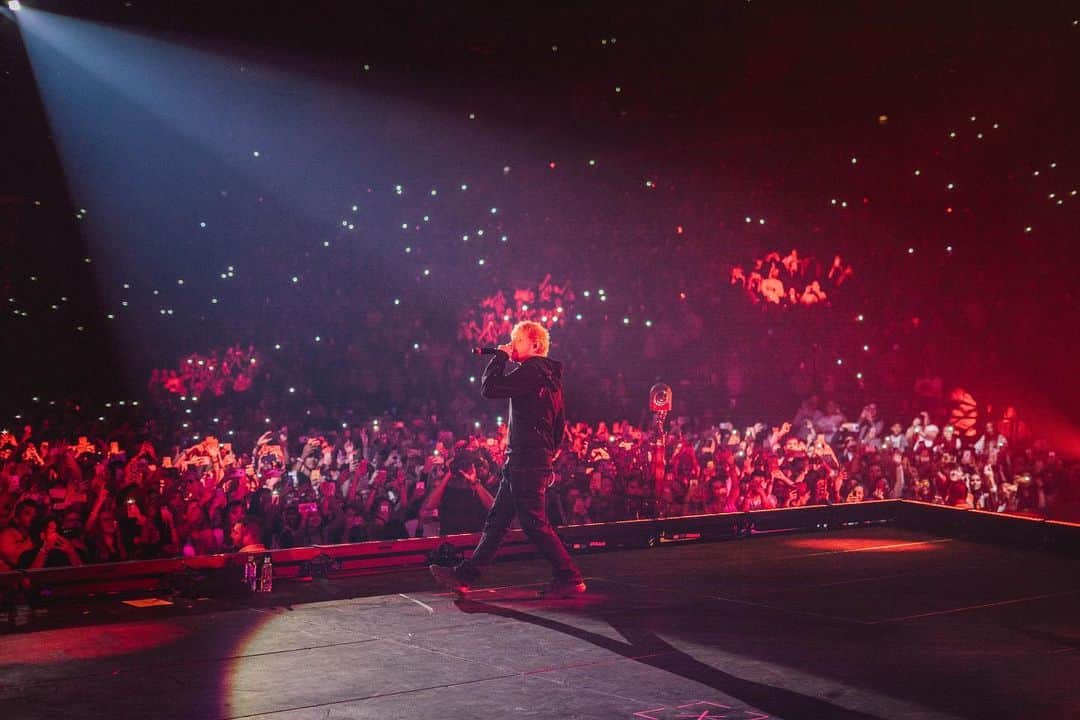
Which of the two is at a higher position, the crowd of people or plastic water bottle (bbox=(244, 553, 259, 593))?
the crowd of people

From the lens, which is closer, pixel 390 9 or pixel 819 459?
pixel 819 459

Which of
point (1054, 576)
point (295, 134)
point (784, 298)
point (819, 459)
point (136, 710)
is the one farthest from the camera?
point (784, 298)

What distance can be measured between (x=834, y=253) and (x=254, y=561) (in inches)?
607

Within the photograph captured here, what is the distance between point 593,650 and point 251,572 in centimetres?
296

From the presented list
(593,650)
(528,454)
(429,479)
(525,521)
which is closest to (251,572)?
(525,521)

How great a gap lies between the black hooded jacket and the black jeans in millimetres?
102

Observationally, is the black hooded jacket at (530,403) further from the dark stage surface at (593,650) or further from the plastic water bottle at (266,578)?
the plastic water bottle at (266,578)

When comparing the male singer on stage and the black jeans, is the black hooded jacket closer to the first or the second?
the male singer on stage

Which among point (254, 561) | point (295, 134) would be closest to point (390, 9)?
point (295, 134)

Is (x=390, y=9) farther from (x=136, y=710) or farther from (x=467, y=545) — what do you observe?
(x=136, y=710)

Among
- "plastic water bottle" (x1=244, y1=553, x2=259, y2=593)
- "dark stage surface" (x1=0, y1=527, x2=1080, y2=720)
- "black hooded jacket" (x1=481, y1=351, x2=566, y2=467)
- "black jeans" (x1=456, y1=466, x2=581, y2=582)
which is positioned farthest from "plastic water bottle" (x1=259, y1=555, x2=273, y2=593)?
"black hooded jacket" (x1=481, y1=351, x2=566, y2=467)

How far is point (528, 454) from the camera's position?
22.3ft

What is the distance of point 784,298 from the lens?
768 inches

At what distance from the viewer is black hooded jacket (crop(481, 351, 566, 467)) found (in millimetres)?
6691
